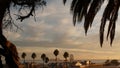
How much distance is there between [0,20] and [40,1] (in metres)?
2.37

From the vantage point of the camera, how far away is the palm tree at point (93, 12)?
1485cm

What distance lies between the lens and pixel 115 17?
50.6 ft

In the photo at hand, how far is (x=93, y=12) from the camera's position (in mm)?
15117

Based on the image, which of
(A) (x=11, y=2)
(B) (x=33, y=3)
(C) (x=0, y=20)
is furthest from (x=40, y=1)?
(C) (x=0, y=20)

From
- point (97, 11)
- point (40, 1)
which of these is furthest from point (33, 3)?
point (97, 11)

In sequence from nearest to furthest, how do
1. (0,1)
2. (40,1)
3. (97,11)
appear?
(0,1) < (40,1) < (97,11)

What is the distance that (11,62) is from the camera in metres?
12.5

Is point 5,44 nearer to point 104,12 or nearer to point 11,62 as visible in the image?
point 11,62

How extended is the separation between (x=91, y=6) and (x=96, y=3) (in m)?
0.26

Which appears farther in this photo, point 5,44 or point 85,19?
point 85,19

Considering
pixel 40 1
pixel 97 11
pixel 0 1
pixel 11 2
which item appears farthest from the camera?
pixel 97 11

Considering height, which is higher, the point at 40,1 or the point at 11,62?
the point at 40,1

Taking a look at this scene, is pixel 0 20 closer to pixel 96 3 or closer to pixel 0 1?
pixel 0 1

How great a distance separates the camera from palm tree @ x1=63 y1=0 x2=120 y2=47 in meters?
14.9
